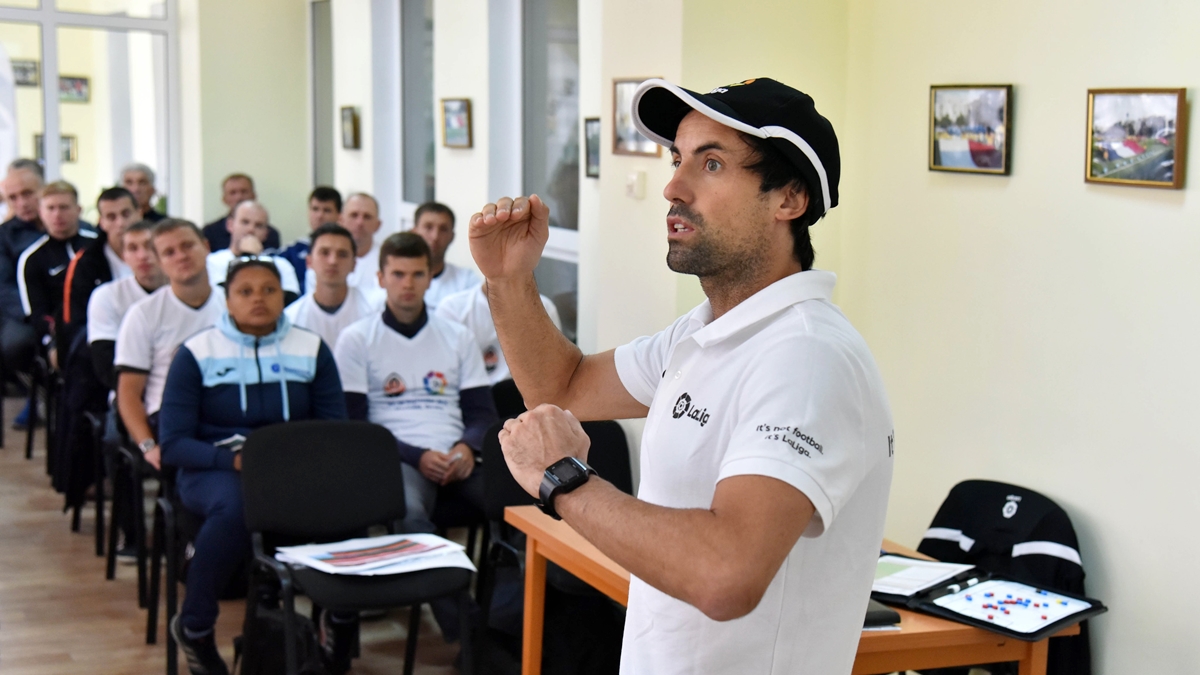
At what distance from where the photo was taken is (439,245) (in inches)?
208

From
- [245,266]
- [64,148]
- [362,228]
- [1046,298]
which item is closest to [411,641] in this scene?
[245,266]

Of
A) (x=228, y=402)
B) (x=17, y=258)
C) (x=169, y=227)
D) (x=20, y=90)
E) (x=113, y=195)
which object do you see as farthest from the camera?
(x=20, y=90)

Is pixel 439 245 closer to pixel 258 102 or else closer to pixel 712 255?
pixel 712 255

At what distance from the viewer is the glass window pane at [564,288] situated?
5.26 m

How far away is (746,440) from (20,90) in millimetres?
9177

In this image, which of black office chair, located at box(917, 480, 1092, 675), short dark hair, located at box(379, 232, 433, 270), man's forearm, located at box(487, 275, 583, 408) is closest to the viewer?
man's forearm, located at box(487, 275, 583, 408)

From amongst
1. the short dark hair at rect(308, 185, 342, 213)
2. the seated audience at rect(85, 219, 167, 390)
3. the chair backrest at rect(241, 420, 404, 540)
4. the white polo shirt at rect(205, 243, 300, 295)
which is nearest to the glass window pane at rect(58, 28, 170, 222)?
the short dark hair at rect(308, 185, 342, 213)

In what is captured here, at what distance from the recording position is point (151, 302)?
430 cm

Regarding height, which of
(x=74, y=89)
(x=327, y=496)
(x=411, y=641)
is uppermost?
(x=74, y=89)

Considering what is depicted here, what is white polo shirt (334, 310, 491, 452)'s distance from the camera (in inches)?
164

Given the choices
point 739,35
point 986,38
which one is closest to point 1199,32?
point 986,38

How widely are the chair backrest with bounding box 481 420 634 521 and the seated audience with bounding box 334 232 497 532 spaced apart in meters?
0.47

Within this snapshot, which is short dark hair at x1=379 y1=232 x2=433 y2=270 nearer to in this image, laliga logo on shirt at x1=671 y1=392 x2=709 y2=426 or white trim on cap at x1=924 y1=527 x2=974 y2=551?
white trim on cap at x1=924 y1=527 x2=974 y2=551

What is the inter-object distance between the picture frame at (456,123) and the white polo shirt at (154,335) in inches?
77.4
